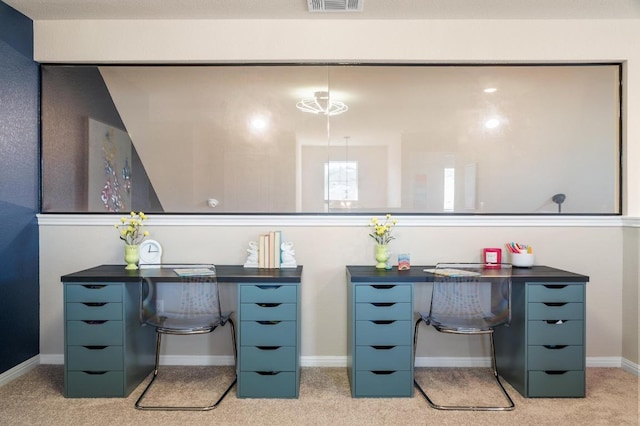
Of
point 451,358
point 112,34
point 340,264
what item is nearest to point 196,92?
point 112,34

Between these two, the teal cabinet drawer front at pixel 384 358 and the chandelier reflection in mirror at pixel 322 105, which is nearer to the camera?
the teal cabinet drawer front at pixel 384 358

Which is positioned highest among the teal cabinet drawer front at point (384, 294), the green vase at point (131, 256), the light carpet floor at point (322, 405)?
the green vase at point (131, 256)

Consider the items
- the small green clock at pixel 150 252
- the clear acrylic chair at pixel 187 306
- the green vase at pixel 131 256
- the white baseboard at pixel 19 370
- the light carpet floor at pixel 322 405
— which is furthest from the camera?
the small green clock at pixel 150 252

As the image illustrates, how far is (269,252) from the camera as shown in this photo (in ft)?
9.11

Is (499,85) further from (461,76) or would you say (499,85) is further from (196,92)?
(196,92)

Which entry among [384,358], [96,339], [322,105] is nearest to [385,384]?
[384,358]

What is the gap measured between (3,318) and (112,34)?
206 centimetres

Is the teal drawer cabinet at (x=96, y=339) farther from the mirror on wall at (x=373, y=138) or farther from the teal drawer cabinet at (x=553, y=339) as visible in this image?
the teal drawer cabinet at (x=553, y=339)

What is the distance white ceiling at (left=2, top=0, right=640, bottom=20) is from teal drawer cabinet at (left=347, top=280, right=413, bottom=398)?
185cm

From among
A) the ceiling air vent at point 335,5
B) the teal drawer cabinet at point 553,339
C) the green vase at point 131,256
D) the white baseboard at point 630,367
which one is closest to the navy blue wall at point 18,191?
the green vase at point 131,256

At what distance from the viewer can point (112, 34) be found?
289 centimetres

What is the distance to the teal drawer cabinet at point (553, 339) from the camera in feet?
8.00

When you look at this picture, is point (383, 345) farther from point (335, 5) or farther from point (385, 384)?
point (335, 5)

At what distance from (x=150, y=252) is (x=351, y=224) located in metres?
1.44
